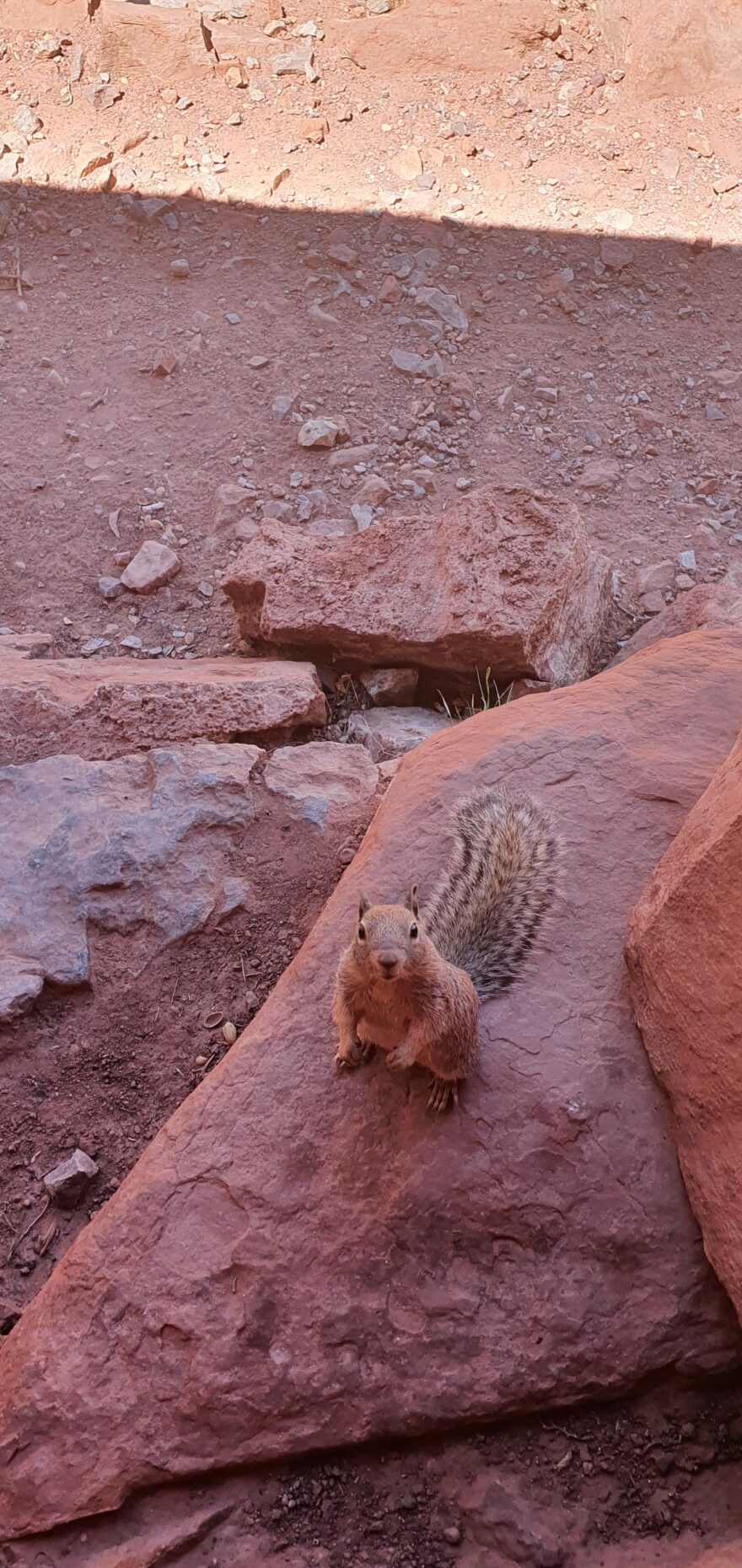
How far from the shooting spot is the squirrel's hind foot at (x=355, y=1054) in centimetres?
293

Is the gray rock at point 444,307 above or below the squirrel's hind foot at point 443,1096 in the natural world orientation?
above

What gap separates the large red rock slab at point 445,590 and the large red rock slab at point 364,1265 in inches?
95.0

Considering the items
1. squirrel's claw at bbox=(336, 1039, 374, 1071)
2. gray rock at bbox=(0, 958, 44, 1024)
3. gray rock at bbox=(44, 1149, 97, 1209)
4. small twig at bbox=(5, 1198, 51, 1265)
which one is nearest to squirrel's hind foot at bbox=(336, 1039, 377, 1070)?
squirrel's claw at bbox=(336, 1039, 374, 1071)

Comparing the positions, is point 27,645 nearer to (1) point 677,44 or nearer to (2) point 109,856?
(2) point 109,856

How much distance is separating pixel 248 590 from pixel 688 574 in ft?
8.52

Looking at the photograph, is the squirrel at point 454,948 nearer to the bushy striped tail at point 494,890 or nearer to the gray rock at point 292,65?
the bushy striped tail at point 494,890

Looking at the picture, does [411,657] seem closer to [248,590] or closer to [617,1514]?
[248,590]

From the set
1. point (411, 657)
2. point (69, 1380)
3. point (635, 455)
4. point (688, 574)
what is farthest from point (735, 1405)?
point (635, 455)

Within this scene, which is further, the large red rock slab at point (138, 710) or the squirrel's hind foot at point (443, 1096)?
the large red rock slab at point (138, 710)

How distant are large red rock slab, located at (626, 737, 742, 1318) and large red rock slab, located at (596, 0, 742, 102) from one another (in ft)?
28.1

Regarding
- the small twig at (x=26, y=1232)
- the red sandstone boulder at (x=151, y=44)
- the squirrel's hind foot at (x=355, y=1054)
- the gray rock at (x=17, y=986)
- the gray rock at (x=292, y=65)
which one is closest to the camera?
the squirrel's hind foot at (x=355, y=1054)

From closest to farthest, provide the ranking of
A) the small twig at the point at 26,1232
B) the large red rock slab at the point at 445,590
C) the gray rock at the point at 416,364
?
the small twig at the point at 26,1232 < the large red rock slab at the point at 445,590 < the gray rock at the point at 416,364

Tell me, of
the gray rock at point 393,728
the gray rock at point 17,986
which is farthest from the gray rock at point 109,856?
the gray rock at point 393,728

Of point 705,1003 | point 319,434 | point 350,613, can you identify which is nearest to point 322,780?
point 350,613
